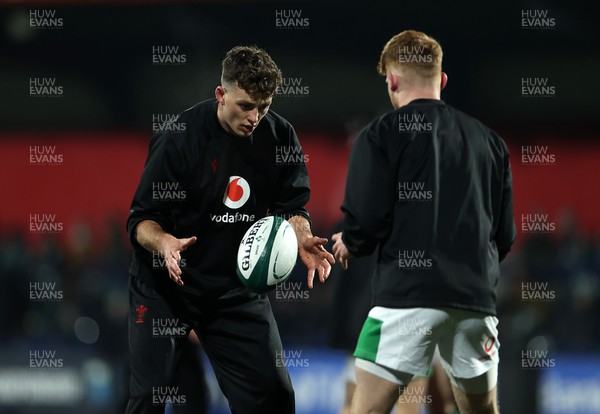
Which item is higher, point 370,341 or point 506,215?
point 506,215

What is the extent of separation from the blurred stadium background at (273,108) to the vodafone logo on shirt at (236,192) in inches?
146

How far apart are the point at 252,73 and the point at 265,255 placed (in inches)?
31.2

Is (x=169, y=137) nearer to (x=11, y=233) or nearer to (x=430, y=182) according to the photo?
(x=430, y=182)

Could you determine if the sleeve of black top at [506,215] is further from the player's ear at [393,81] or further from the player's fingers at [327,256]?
the player's fingers at [327,256]

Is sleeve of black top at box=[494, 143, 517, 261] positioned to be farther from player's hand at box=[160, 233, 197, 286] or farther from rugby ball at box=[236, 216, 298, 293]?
player's hand at box=[160, 233, 197, 286]

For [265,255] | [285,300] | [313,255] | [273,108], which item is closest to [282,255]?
[265,255]

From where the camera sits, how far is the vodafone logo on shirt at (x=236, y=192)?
4105mm

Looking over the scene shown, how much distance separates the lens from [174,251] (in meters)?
3.63

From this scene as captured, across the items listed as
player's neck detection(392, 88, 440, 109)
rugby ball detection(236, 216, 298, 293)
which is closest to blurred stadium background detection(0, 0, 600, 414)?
rugby ball detection(236, 216, 298, 293)

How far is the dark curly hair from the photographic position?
3924 mm

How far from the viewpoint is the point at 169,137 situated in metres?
4.07

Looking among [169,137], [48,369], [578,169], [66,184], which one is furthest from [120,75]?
[169,137]

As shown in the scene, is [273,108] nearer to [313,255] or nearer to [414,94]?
[313,255]

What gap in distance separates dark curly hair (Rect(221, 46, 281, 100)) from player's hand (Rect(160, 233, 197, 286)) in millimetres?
731
